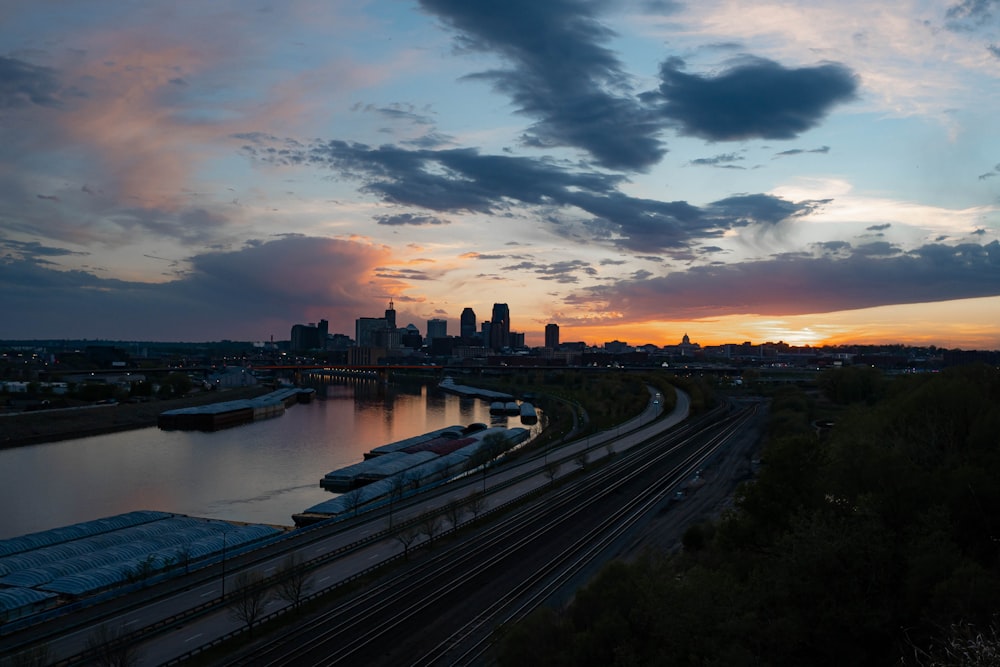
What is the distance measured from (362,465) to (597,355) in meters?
122

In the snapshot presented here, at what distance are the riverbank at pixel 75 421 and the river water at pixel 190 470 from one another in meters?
1.51

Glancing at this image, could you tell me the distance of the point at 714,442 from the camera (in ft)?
131

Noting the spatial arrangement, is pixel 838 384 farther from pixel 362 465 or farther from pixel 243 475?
pixel 243 475

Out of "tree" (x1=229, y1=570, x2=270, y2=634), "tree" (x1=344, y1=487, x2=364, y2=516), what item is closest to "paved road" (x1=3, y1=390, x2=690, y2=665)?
"tree" (x1=229, y1=570, x2=270, y2=634)

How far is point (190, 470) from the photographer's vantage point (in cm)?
3491

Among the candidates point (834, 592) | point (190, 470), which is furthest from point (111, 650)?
point (190, 470)

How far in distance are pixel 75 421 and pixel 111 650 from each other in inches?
1717

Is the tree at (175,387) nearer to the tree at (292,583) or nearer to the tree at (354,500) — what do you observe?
the tree at (354,500)

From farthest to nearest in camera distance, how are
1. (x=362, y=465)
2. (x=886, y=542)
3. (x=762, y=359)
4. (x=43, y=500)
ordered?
(x=762, y=359) < (x=362, y=465) < (x=43, y=500) < (x=886, y=542)

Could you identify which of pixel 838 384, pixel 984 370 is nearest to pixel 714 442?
pixel 984 370

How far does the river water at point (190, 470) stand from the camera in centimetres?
2661

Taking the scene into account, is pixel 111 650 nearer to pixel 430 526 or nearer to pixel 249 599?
pixel 249 599

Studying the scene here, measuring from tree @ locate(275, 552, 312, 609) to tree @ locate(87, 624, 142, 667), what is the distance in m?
3.02

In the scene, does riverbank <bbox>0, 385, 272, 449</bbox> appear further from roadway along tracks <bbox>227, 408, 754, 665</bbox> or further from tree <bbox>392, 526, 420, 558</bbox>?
roadway along tracks <bbox>227, 408, 754, 665</bbox>
